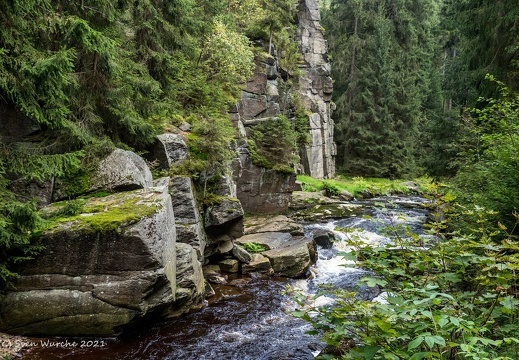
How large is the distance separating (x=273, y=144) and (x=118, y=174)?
472 inches

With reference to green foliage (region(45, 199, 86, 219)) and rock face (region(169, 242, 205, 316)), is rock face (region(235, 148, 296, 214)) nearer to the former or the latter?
rock face (region(169, 242, 205, 316))

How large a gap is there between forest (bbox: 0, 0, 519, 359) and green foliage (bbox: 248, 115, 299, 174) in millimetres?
1148

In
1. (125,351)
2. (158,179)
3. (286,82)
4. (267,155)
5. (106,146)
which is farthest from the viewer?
(286,82)

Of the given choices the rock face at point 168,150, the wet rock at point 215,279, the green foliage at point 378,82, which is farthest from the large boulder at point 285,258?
the green foliage at point 378,82

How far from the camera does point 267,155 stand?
1908 centimetres

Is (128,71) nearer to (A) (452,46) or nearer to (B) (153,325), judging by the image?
(B) (153,325)

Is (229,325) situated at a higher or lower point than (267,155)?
lower

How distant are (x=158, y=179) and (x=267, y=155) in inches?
401

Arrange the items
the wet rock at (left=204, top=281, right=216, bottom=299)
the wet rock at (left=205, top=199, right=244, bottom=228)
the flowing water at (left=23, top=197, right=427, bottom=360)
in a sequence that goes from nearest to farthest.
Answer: the flowing water at (left=23, top=197, right=427, bottom=360), the wet rock at (left=204, top=281, right=216, bottom=299), the wet rock at (left=205, top=199, right=244, bottom=228)

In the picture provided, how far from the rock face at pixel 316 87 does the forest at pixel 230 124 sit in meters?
5.68

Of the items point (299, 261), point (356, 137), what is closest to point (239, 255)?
point (299, 261)

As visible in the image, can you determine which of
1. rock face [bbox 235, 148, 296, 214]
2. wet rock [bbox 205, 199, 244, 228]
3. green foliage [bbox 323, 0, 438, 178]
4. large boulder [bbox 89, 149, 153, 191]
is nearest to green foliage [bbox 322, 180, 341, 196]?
rock face [bbox 235, 148, 296, 214]

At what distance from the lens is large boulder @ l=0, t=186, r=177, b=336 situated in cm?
598

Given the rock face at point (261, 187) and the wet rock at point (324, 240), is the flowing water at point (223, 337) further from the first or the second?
the rock face at point (261, 187)
